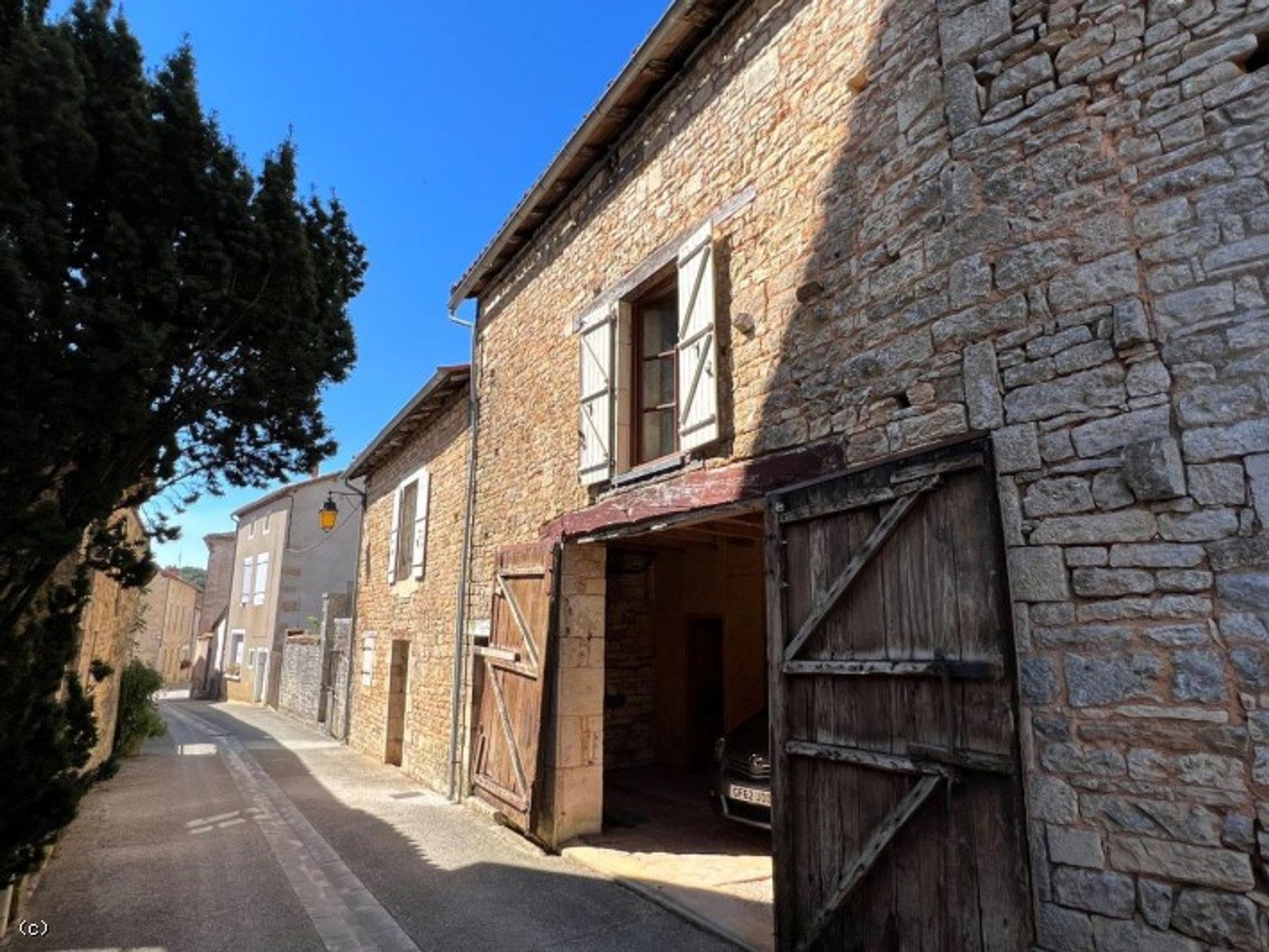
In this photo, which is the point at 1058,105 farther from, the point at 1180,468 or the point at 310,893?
the point at 310,893

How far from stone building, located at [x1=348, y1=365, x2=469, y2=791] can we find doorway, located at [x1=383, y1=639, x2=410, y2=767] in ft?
0.05

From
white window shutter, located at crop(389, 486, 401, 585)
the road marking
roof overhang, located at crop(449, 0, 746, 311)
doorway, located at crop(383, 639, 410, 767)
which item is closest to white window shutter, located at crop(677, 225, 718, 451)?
roof overhang, located at crop(449, 0, 746, 311)

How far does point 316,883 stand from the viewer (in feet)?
17.2

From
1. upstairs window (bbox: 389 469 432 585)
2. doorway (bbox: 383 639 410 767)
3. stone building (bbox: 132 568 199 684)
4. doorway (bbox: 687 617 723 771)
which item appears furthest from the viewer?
stone building (bbox: 132 568 199 684)

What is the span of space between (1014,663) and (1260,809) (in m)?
0.79

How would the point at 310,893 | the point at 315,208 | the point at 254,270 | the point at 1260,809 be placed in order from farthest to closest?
the point at 310,893 → the point at 315,208 → the point at 254,270 → the point at 1260,809

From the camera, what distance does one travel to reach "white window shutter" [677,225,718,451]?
181 inches

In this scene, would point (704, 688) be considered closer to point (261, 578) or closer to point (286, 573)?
point (286, 573)

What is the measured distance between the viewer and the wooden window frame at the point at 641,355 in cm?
555

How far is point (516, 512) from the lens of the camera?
23.7ft

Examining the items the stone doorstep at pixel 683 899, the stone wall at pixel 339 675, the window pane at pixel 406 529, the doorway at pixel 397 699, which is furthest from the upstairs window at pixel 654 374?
the stone wall at pixel 339 675

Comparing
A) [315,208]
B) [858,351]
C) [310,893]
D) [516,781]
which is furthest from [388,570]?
[858,351]

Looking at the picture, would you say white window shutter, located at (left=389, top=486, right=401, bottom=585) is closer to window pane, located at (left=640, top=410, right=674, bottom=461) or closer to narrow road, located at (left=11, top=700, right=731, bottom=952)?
narrow road, located at (left=11, top=700, right=731, bottom=952)

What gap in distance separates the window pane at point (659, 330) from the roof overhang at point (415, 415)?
154 inches
